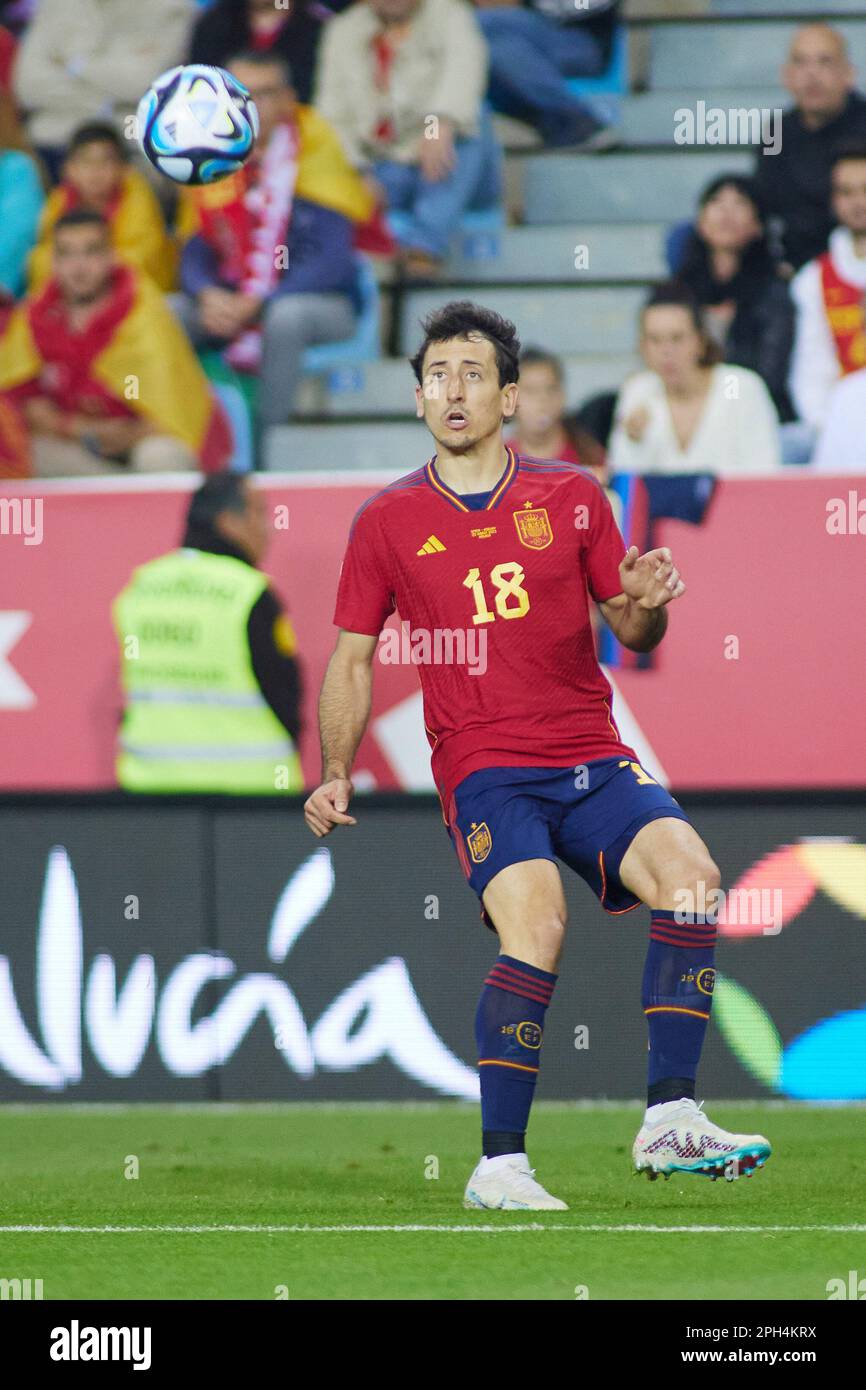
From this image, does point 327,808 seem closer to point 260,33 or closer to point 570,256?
point 570,256

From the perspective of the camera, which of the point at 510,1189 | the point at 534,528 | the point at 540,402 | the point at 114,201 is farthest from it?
the point at 114,201

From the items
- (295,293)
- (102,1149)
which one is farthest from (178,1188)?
(295,293)

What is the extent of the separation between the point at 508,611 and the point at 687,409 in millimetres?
3921

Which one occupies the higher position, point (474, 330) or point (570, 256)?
point (570, 256)

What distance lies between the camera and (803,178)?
31.5 ft

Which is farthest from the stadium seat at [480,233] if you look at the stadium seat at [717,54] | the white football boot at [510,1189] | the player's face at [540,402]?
the white football boot at [510,1189]

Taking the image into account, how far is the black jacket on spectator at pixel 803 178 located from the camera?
940 cm

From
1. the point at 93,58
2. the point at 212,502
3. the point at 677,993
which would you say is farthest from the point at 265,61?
the point at 677,993

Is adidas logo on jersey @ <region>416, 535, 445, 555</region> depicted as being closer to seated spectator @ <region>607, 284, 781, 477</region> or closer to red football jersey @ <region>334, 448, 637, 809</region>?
red football jersey @ <region>334, 448, 637, 809</region>

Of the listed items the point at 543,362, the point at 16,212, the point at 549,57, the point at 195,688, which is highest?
the point at 549,57

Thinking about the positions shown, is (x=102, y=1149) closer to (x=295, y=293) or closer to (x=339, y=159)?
(x=295, y=293)

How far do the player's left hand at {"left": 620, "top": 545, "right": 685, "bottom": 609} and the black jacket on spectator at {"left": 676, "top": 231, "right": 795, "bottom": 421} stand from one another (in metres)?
4.35

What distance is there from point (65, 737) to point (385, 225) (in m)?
3.45

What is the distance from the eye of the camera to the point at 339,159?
9.75 m
